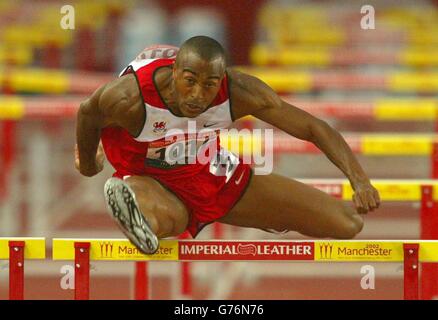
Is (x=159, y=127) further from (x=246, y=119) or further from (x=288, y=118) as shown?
(x=246, y=119)

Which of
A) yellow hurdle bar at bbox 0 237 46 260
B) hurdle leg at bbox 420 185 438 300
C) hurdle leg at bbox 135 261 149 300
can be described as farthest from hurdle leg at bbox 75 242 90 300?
hurdle leg at bbox 420 185 438 300

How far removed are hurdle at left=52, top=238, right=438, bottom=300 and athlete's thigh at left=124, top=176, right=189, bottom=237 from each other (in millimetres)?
234

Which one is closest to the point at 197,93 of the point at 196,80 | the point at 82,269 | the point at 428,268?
the point at 196,80

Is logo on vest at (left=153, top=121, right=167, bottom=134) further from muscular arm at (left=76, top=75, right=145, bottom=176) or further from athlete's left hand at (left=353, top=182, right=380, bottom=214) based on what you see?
athlete's left hand at (left=353, top=182, right=380, bottom=214)

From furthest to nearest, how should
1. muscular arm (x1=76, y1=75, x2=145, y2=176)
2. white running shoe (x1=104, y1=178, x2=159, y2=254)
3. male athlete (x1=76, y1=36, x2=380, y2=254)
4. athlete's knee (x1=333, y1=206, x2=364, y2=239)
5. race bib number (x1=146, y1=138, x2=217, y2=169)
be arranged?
athlete's knee (x1=333, y1=206, x2=364, y2=239) → race bib number (x1=146, y1=138, x2=217, y2=169) → muscular arm (x1=76, y1=75, x2=145, y2=176) → male athlete (x1=76, y1=36, x2=380, y2=254) → white running shoe (x1=104, y1=178, x2=159, y2=254)

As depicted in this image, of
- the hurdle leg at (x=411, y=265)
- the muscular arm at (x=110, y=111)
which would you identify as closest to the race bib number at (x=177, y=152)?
the muscular arm at (x=110, y=111)

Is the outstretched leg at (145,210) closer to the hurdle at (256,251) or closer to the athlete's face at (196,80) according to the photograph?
the hurdle at (256,251)

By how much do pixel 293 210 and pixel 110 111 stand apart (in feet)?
3.30

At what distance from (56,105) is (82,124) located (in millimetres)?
3180

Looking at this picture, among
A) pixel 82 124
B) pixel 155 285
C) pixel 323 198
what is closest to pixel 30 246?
pixel 82 124

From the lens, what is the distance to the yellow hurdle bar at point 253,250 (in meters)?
4.89

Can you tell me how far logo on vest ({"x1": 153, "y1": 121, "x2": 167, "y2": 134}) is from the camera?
5.20 metres

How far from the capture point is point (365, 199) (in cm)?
500

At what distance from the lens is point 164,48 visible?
5.31 metres
